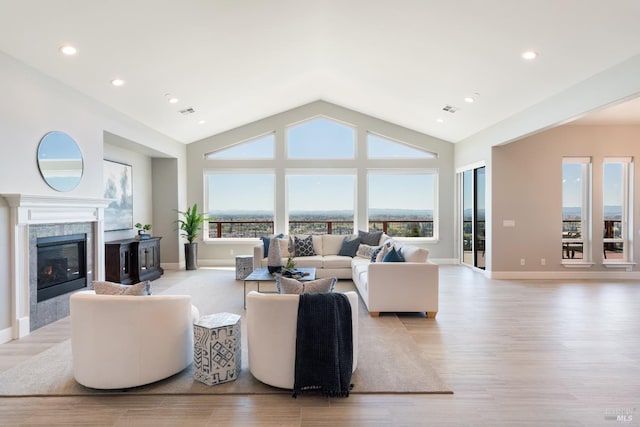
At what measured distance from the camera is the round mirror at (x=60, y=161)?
423 cm

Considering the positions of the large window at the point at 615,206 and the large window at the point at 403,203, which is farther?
the large window at the point at 403,203

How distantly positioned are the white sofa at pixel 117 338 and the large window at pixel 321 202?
20.5 feet

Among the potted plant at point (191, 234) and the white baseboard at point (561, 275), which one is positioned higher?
the potted plant at point (191, 234)

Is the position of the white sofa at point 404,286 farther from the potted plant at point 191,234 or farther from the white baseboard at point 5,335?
the potted plant at point 191,234

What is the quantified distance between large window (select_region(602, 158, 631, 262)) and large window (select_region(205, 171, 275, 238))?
6832mm

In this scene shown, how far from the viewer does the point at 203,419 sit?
2357mm

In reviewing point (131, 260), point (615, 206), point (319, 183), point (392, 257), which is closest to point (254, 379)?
point (392, 257)

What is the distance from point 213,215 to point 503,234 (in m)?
6.32

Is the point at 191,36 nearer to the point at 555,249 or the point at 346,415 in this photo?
the point at 346,415

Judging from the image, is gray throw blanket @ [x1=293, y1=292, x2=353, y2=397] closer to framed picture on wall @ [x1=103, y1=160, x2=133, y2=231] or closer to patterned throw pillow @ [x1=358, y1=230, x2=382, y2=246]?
patterned throw pillow @ [x1=358, y1=230, x2=382, y2=246]

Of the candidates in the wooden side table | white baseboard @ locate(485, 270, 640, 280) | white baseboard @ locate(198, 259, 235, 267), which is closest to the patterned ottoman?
the wooden side table

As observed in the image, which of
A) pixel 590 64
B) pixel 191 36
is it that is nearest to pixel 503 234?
pixel 590 64

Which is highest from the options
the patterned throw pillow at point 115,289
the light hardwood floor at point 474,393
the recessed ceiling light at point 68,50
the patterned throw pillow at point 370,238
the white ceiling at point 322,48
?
the white ceiling at point 322,48

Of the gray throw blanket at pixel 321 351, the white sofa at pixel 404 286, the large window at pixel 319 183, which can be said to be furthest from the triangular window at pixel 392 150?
the gray throw blanket at pixel 321 351
